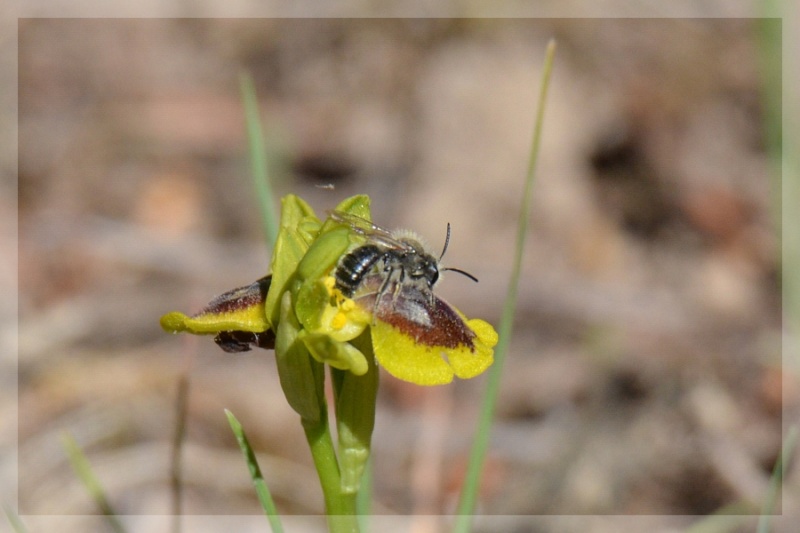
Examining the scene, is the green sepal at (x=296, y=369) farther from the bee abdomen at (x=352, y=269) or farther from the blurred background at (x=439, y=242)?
the blurred background at (x=439, y=242)

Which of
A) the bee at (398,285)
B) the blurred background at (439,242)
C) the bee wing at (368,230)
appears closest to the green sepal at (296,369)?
the bee at (398,285)

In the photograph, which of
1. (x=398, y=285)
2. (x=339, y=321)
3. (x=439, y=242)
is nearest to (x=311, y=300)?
(x=339, y=321)

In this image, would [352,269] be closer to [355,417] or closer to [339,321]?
[339,321]

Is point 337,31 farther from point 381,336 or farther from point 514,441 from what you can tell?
point 381,336

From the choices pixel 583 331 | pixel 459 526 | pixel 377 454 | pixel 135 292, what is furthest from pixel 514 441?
pixel 135 292

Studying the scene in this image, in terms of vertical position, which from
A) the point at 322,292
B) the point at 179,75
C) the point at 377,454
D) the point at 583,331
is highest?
the point at 179,75
